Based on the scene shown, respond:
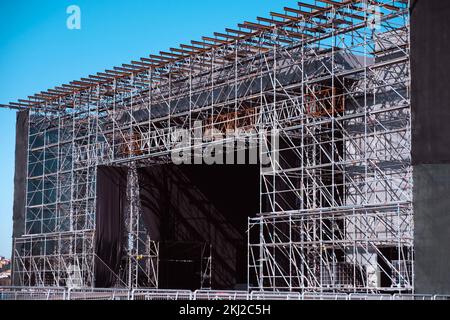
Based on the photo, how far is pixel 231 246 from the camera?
43.1 m

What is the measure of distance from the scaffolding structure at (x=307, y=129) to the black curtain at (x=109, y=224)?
67 centimetres

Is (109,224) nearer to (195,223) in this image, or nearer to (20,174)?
(195,223)

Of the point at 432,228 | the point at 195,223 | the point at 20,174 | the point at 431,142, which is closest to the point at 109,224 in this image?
the point at 195,223

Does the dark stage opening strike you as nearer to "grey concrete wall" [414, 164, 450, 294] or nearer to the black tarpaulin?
the black tarpaulin

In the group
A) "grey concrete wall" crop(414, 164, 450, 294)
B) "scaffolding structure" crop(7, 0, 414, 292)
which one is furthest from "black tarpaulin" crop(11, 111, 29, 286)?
"grey concrete wall" crop(414, 164, 450, 294)

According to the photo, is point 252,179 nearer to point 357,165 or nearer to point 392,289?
point 357,165

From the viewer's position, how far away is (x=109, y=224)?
148ft

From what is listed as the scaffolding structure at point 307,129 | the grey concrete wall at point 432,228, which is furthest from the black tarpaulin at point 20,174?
the grey concrete wall at point 432,228

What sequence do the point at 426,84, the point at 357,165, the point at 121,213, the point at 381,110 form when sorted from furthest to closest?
the point at 121,213, the point at 357,165, the point at 381,110, the point at 426,84

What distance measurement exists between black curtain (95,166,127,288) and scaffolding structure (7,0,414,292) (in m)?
0.67

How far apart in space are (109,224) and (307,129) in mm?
14683

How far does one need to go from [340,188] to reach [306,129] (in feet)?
9.99

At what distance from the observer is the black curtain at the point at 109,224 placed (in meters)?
45.0
